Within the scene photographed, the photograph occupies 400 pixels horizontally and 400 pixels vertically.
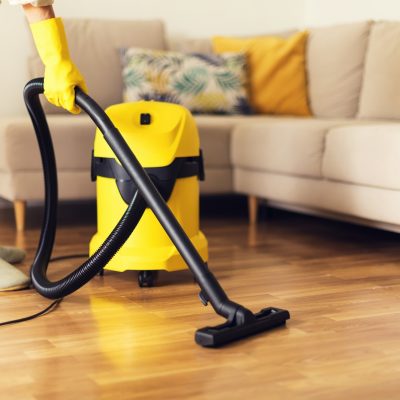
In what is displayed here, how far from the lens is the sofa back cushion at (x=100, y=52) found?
383cm

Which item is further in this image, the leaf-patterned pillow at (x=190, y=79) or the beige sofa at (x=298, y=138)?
the leaf-patterned pillow at (x=190, y=79)

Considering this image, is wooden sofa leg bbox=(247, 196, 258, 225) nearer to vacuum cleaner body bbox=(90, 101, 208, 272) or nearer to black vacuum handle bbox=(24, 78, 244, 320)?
vacuum cleaner body bbox=(90, 101, 208, 272)

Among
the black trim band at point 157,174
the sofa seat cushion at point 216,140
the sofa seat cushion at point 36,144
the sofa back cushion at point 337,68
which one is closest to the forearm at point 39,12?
the black trim band at point 157,174

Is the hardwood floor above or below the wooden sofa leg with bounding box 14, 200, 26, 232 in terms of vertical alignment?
above

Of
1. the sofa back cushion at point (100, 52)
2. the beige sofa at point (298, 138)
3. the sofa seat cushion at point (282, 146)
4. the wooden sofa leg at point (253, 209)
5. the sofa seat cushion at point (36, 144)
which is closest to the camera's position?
the beige sofa at point (298, 138)

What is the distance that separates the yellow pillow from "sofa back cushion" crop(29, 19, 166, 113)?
20.6 inches

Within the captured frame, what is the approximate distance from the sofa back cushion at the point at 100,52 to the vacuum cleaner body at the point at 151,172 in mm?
1518

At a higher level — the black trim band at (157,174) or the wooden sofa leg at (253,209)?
the black trim band at (157,174)

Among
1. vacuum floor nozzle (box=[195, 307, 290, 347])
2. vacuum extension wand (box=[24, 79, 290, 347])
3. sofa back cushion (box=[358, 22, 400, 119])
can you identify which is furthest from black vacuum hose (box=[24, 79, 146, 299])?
sofa back cushion (box=[358, 22, 400, 119])

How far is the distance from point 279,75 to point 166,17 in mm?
741

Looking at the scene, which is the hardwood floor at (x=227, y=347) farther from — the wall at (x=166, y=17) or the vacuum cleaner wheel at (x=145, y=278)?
the wall at (x=166, y=17)

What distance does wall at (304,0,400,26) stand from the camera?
3928mm

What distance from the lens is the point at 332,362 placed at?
1.64 m

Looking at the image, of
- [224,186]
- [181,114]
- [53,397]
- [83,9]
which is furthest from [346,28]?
[53,397]
